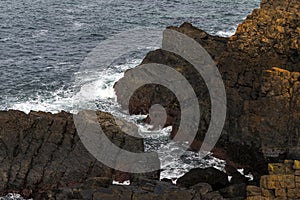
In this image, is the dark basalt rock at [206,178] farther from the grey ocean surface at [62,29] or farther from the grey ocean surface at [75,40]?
the grey ocean surface at [62,29]

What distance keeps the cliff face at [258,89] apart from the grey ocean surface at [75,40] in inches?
151

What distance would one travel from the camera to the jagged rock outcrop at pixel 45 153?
56844mm

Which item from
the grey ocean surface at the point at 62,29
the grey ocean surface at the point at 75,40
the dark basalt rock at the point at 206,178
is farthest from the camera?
the grey ocean surface at the point at 62,29

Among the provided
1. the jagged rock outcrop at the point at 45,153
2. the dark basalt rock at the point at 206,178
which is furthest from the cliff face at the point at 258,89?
the jagged rock outcrop at the point at 45,153

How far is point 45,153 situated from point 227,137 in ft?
66.0

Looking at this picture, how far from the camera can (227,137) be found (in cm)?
6350

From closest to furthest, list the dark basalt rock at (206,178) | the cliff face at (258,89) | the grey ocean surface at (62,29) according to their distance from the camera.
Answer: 1. the dark basalt rock at (206,178)
2. the cliff face at (258,89)
3. the grey ocean surface at (62,29)

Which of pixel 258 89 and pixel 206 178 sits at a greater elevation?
pixel 258 89

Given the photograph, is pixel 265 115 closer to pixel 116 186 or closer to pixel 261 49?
pixel 261 49

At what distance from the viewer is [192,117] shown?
66.2 m

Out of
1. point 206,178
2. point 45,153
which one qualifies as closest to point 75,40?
point 45,153

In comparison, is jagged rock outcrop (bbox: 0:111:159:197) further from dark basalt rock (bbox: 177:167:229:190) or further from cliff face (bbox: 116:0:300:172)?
cliff face (bbox: 116:0:300:172)

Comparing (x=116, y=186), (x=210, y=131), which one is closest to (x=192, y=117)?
(x=210, y=131)

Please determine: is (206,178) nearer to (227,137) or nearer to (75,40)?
(227,137)
